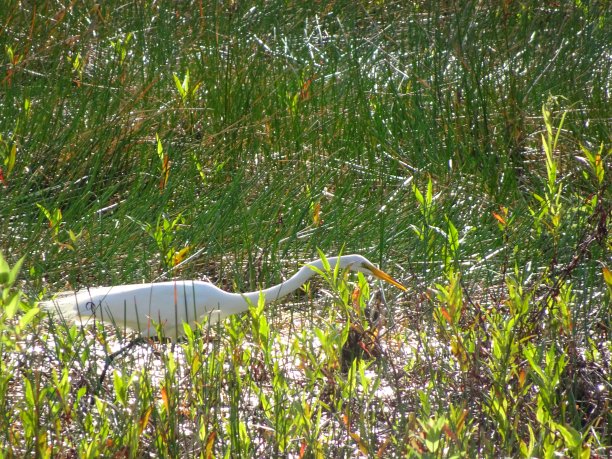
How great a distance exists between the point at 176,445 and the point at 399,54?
4.39 m

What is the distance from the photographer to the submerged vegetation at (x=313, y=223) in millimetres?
1959

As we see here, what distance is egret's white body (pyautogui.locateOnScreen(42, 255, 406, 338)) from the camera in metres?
2.61

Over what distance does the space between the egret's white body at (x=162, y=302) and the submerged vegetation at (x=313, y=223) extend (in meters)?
0.06

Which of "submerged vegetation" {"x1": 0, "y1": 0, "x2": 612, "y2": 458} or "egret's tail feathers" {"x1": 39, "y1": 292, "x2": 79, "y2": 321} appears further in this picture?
"egret's tail feathers" {"x1": 39, "y1": 292, "x2": 79, "y2": 321}

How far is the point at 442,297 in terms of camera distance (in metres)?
2.30

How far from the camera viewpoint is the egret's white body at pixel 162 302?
2.61 meters

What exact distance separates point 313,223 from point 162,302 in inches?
44.9

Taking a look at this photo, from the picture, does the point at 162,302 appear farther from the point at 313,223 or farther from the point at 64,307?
the point at 313,223

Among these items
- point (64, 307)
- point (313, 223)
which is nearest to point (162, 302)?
point (64, 307)

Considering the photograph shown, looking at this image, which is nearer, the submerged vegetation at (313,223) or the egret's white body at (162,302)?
the submerged vegetation at (313,223)

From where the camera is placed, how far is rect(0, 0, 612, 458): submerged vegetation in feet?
6.43

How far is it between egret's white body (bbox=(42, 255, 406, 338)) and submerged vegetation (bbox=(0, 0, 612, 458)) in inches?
2.4

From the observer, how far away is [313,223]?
3691mm

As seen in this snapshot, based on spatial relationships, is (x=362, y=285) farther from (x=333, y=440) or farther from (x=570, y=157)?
Answer: (x=570, y=157)
